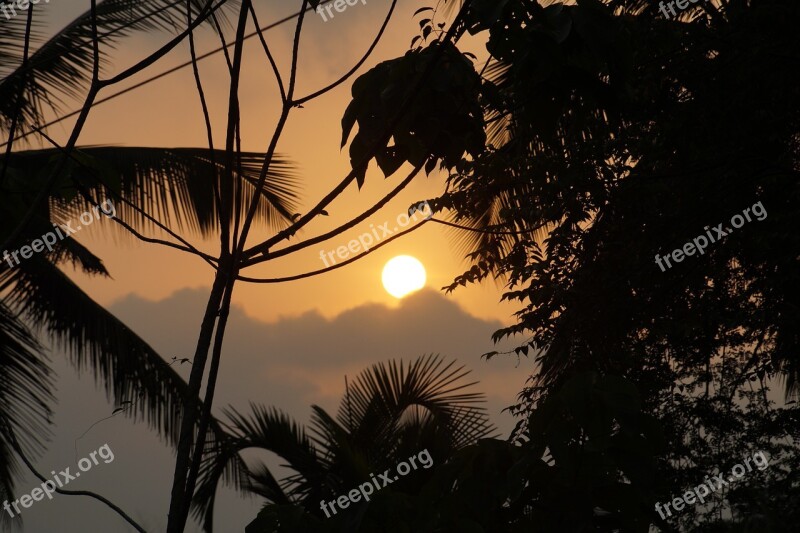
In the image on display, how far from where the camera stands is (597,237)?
21.0ft

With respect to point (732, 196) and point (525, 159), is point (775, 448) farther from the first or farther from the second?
point (525, 159)

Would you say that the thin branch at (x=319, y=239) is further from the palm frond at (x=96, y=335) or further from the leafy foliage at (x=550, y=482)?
the palm frond at (x=96, y=335)

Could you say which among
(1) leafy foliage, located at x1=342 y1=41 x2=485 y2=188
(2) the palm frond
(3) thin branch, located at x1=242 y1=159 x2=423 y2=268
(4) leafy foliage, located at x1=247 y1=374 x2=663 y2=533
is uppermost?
(2) the palm frond

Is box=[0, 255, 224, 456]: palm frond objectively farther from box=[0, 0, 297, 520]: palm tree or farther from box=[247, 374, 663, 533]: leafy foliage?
box=[247, 374, 663, 533]: leafy foliage

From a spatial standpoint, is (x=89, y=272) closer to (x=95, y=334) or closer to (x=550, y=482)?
A: (x=95, y=334)

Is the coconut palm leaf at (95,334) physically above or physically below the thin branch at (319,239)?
above

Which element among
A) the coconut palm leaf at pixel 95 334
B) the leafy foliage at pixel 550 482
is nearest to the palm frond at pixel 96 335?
the coconut palm leaf at pixel 95 334

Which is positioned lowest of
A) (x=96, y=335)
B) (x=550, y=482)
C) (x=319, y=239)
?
(x=550, y=482)

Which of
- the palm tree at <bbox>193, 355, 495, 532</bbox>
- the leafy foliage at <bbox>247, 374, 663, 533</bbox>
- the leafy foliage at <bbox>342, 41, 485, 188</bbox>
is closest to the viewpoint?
the leafy foliage at <bbox>247, 374, 663, 533</bbox>

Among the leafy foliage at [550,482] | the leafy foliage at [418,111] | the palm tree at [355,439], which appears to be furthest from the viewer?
the palm tree at [355,439]

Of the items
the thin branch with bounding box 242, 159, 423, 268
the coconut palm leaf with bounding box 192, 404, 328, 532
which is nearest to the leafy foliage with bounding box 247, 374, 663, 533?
the thin branch with bounding box 242, 159, 423, 268

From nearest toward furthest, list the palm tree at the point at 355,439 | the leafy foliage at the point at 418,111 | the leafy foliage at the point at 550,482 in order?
the leafy foliage at the point at 550,482, the leafy foliage at the point at 418,111, the palm tree at the point at 355,439

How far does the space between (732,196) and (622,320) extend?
1237mm

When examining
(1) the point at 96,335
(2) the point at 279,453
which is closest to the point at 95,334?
(1) the point at 96,335
